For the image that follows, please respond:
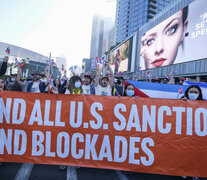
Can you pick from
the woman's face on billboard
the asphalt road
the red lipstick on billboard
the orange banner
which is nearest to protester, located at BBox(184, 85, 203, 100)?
the orange banner

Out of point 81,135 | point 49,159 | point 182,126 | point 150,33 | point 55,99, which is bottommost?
point 49,159

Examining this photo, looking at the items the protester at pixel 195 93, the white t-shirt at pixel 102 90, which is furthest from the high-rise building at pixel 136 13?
the protester at pixel 195 93

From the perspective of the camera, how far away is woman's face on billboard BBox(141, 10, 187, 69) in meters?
22.2

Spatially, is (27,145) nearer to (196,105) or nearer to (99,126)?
(99,126)

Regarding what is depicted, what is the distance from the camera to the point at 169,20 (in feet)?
81.6

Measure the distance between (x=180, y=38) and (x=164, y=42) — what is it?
343cm

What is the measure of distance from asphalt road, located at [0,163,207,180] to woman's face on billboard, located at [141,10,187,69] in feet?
72.9

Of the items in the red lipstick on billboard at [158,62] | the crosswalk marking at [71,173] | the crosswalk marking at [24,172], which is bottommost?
the crosswalk marking at [24,172]

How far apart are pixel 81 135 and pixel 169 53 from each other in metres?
24.2

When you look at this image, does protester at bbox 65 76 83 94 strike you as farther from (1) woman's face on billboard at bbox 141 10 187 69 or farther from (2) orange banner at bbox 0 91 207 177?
(1) woman's face on billboard at bbox 141 10 187 69

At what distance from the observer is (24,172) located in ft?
9.39

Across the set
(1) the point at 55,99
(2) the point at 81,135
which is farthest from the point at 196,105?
(1) the point at 55,99

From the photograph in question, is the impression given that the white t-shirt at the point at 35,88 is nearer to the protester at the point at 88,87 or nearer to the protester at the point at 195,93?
the protester at the point at 88,87

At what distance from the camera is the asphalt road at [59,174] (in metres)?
2.73
